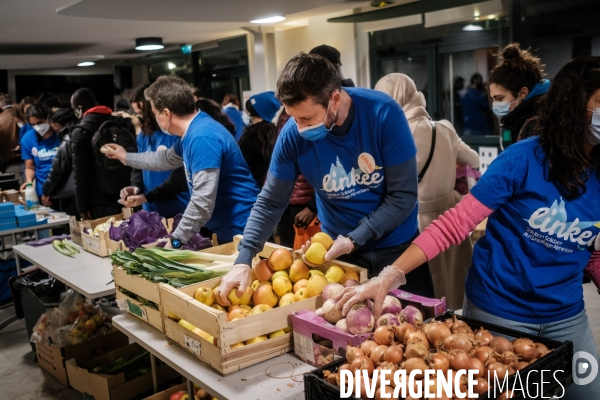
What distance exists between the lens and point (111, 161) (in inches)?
168

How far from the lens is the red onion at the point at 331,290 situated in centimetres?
185

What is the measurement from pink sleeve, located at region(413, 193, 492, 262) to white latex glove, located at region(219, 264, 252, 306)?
626mm

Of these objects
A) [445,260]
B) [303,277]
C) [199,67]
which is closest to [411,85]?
[445,260]

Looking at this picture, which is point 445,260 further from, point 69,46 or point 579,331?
point 69,46

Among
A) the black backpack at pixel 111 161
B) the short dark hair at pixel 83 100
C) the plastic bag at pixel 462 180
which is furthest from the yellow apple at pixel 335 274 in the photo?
the short dark hair at pixel 83 100

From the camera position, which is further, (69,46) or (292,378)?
(69,46)

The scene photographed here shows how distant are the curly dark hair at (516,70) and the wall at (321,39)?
16.5 feet

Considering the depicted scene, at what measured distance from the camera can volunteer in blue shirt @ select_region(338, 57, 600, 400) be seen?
1.61 m

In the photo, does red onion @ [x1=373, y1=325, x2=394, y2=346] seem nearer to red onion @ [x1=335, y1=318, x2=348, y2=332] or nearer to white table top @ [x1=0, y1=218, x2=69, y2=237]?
red onion @ [x1=335, y1=318, x2=348, y2=332]

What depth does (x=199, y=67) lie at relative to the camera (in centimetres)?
1163

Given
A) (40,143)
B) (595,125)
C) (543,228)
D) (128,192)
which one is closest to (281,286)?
(543,228)

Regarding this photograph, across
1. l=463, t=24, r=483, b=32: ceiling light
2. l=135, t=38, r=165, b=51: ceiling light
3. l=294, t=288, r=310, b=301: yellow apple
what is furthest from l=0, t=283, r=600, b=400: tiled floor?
l=135, t=38, r=165, b=51: ceiling light

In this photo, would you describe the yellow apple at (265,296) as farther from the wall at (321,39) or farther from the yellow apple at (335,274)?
the wall at (321,39)

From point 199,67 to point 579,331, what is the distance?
10.8m
